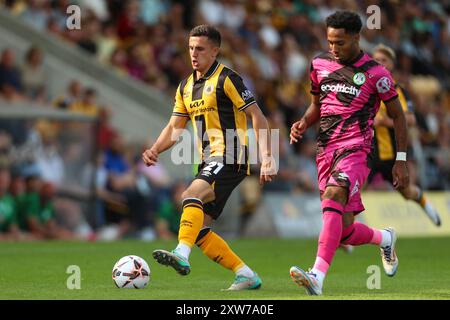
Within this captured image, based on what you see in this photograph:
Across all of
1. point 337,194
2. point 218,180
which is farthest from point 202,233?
point 337,194

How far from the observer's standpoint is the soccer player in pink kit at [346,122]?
9.31 meters

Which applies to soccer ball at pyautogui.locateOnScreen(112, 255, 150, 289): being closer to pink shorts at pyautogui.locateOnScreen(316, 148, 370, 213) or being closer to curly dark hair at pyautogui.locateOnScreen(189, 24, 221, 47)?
pink shorts at pyautogui.locateOnScreen(316, 148, 370, 213)

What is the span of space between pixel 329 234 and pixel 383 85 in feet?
4.58

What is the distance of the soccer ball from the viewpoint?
956cm

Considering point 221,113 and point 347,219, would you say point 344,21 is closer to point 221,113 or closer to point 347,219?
point 221,113

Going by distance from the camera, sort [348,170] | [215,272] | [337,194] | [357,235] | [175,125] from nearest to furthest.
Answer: [337,194] < [348,170] < [357,235] < [175,125] < [215,272]

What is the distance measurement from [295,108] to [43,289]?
14.5 meters

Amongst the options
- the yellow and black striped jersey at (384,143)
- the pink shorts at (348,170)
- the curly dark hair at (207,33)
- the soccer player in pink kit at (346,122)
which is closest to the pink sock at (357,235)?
the soccer player in pink kit at (346,122)

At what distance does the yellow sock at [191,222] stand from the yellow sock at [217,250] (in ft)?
0.98

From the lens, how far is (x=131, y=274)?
9.55 metres

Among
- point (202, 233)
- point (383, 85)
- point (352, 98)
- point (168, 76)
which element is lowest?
point (202, 233)

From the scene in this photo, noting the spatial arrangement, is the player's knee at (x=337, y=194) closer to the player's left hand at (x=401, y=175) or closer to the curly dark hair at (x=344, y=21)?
the player's left hand at (x=401, y=175)

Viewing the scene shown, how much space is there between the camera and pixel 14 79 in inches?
767

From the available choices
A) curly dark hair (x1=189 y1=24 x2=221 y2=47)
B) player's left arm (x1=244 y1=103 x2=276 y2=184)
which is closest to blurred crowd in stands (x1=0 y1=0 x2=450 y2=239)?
curly dark hair (x1=189 y1=24 x2=221 y2=47)
